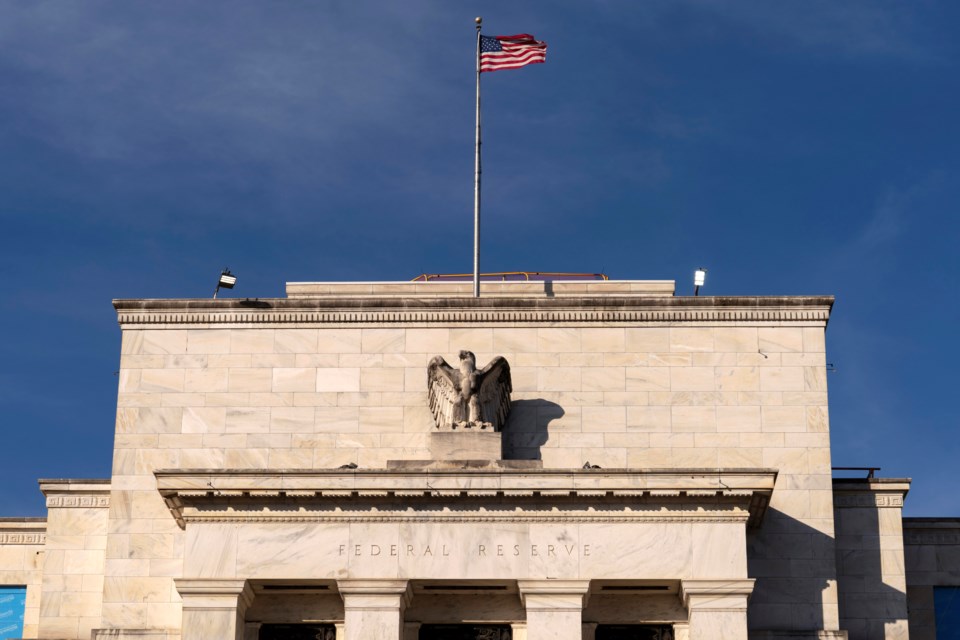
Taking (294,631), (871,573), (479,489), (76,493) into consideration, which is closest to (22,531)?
(76,493)

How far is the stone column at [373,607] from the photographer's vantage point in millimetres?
52812

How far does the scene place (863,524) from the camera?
58.0 metres

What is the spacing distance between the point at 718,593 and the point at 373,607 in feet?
27.7

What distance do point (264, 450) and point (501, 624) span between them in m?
8.27

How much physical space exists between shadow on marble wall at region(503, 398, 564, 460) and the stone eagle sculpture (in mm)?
434

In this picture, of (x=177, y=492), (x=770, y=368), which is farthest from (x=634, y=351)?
(x=177, y=492)

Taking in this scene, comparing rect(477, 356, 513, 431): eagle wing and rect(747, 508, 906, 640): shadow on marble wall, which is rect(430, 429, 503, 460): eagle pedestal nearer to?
rect(477, 356, 513, 431): eagle wing

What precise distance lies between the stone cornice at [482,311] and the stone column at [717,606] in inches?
357

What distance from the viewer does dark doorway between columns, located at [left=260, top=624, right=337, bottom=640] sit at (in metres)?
54.7

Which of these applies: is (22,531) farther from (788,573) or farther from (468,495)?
(788,573)

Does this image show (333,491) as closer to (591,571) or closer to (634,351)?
(591,571)

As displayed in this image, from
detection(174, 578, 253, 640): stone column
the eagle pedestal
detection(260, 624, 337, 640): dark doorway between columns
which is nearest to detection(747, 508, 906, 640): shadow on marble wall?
the eagle pedestal

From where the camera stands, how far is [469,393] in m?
56.6

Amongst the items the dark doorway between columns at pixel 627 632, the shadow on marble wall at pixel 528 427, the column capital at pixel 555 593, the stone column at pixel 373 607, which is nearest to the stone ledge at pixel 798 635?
the dark doorway between columns at pixel 627 632
